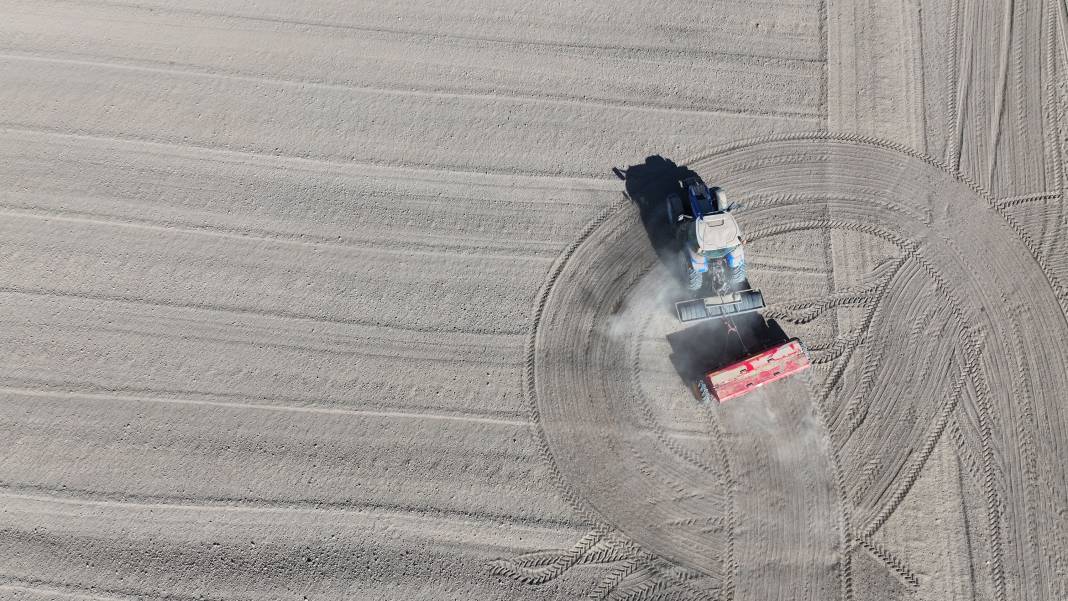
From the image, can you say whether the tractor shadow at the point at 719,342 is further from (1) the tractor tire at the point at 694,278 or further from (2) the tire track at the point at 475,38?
(2) the tire track at the point at 475,38

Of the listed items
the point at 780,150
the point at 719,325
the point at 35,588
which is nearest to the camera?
the point at 35,588

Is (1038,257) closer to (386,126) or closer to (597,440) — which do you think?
(597,440)

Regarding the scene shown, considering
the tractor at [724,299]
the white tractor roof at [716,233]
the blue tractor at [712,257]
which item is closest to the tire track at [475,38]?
the blue tractor at [712,257]

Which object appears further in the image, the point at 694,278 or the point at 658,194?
the point at 658,194

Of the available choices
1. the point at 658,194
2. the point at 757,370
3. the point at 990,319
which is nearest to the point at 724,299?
the point at 757,370

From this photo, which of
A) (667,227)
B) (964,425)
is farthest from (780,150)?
(964,425)

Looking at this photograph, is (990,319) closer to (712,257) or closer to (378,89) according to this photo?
(712,257)
